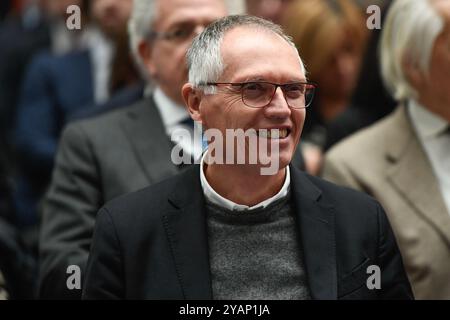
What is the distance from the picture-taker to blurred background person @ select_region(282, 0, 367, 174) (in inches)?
171

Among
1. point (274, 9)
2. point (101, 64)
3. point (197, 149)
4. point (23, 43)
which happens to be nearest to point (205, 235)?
point (197, 149)

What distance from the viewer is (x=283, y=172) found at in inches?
98.7

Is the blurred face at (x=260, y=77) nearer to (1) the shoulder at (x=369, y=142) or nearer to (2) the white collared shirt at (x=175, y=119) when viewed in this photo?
(2) the white collared shirt at (x=175, y=119)

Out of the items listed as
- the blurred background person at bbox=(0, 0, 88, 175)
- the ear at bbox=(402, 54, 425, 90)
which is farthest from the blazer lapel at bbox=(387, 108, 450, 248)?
the blurred background person at bbox=(0, 0, 88, 175)

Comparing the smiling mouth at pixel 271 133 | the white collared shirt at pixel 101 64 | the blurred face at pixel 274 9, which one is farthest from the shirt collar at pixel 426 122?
the blurred face at pixel 274 9

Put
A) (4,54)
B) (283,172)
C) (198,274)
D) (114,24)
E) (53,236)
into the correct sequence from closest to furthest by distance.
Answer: (198,274) < (283,172) < (53,236) < (114,24) < (4,54)

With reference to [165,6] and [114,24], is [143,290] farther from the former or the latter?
[114,24]

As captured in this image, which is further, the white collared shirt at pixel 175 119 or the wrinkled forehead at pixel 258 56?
the white collared shirt at pixel 175 119

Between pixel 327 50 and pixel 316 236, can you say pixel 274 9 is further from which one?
pixel 316 236

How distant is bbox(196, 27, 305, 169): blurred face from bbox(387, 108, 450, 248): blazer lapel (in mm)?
948

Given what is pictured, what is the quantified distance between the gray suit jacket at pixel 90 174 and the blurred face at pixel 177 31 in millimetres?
133

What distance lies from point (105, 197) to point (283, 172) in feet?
2.73

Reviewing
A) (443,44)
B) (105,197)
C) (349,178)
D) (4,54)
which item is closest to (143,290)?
(105,197)

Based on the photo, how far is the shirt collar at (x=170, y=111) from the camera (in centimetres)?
333
